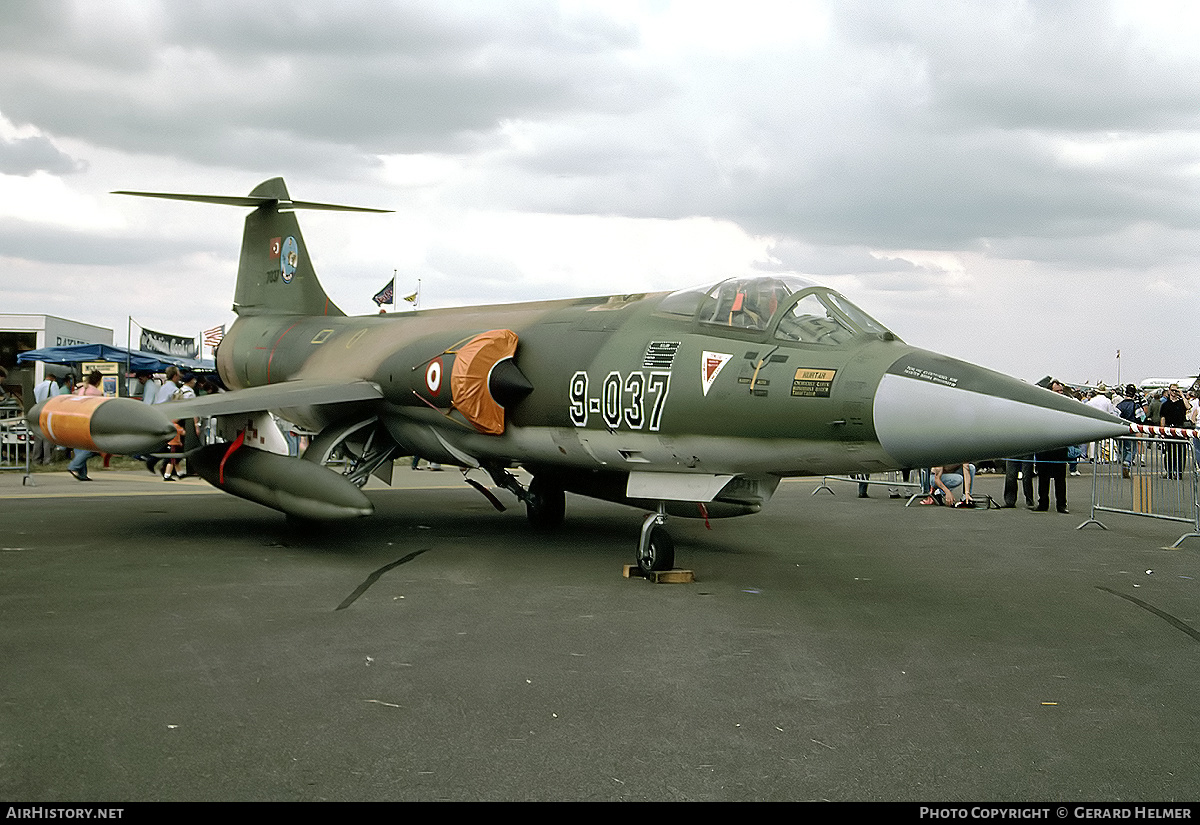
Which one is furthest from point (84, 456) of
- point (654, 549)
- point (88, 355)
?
point (654, 549)

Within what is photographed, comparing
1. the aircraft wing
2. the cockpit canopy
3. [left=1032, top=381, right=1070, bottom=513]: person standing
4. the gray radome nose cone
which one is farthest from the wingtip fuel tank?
[left=1032, top=381, right=1070, bottom=513]: person standing

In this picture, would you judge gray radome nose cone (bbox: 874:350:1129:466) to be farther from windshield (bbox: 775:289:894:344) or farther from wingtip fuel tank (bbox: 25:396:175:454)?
wingtip fuel tank (bbox: 25:396:175:454)

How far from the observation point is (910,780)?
3.88m

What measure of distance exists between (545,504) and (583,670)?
638cm

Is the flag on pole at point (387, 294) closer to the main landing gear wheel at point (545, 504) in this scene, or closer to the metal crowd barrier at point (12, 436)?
the metal crowd barrier at point (12, 436)

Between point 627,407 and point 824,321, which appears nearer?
point 824,321

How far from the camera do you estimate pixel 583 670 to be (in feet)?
18.1

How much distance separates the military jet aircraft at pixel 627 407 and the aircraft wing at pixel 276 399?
0.03 metres

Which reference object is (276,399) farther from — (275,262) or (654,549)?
(275,262)

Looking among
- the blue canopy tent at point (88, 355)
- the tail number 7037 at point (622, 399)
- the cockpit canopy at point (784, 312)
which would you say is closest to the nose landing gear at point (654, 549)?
the tail number 7037 at point (622, 399)

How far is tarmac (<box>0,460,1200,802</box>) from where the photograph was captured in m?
3.90

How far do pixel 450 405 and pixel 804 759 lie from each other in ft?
20.4

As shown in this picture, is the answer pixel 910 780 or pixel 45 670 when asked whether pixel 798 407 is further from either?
pixel 45 670

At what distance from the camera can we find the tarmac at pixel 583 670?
3898 mm
